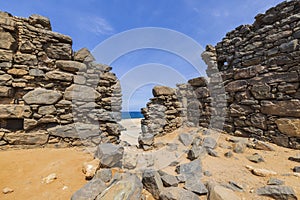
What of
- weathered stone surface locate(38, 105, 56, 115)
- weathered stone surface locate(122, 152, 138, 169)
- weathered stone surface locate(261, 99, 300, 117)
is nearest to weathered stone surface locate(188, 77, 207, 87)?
weathered stone surface locate(261, 99, 300, 117)

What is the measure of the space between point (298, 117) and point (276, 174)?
2284mm

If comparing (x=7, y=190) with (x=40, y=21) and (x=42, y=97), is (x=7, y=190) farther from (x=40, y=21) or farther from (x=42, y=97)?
(x=40, y=21)

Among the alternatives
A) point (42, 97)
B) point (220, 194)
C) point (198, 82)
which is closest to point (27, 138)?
point (42, 97)

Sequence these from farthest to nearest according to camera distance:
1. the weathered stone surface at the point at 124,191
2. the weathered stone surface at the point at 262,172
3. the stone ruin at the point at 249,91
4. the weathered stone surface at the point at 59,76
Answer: the weathered stone surface at the point at 59,76, the stone ruin at the point at 249,91, the weathered stone surface at the point at 262,172, the weathered stone surface at the point at 124,191

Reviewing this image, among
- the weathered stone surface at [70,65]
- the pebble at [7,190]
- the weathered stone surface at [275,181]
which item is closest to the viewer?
the pebble at [7,190]

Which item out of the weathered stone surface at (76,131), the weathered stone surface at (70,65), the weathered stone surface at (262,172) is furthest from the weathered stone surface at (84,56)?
the weathered stone surface at (262,172)

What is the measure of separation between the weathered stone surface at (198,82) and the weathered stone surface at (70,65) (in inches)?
197

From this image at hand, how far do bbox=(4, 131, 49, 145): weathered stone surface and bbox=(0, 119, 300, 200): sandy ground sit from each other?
26 centimetres

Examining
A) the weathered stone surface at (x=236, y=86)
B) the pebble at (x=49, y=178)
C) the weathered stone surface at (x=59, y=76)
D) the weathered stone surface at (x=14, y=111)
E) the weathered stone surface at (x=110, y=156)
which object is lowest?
the pebble at (x=49, y=178)

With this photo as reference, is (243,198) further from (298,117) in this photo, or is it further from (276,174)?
(298,117)

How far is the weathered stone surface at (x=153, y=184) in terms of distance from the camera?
211 centimetres

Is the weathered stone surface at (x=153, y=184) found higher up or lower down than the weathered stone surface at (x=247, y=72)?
lower down

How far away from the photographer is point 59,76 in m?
4.25

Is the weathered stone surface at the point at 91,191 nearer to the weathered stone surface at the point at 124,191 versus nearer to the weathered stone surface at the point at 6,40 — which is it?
the weathered stone surface at the point at 124,191
